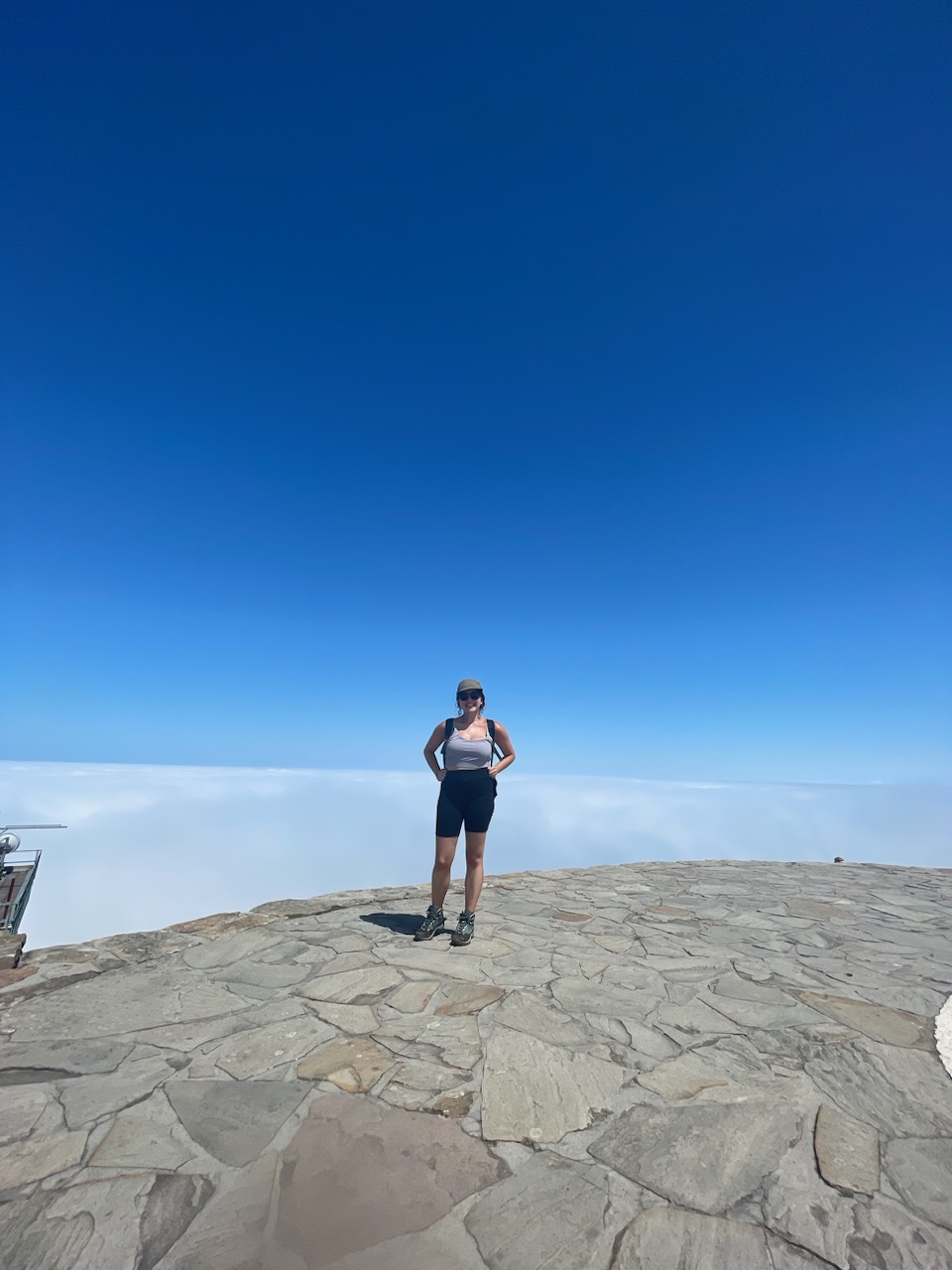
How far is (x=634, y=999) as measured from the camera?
3318 mm

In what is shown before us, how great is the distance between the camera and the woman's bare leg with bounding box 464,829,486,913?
423 centimetres

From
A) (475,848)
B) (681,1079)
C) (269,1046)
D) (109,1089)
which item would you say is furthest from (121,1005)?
(681,1079)

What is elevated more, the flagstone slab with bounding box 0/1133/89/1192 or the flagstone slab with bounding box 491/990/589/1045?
the flagstone slab with bounding box 491/990/589/1045

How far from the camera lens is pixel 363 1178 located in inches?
73.0

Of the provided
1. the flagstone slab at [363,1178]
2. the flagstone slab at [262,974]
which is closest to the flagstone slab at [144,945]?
the flagstone slab at [262,974]

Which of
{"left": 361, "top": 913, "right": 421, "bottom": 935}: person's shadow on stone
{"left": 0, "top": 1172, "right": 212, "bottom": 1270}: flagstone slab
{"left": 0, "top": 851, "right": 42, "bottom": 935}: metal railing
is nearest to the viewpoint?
{"left": 0, "top": 1172, "right": 212, "bottom": 1270}: flagstone slab

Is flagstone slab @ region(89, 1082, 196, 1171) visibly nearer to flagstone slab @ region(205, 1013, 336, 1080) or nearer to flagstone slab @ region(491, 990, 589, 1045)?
flagstone slab @ region(205, 1013, 336, 1080)

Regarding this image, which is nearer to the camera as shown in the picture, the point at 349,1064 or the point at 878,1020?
the point at 349,1064

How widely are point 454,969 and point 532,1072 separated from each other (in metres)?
1.29

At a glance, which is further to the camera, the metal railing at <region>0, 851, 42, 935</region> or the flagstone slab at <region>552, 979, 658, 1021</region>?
the metal railing at <region>0, 851, 42, 935</region>

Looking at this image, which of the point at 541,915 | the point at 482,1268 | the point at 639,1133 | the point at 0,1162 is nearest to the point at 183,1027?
the point at 0,1162

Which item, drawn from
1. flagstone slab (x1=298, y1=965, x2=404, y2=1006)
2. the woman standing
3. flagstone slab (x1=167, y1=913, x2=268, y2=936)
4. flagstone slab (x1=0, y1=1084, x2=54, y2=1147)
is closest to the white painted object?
the woman standing

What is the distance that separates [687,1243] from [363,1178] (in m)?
1.01

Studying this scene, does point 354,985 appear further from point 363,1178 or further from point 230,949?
point 363,1178
